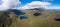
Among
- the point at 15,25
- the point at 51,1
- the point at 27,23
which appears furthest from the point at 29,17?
the point at 51,1

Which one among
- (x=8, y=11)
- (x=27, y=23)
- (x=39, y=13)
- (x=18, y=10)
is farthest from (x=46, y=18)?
(x=8, y=11)

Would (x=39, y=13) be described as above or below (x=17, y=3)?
below

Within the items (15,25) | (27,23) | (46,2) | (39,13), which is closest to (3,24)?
(15,25)

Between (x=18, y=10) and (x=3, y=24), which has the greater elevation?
(x=18, y=10)

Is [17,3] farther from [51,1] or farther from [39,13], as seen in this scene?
[51,1]

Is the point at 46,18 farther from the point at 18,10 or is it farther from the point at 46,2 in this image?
the point at 18,10

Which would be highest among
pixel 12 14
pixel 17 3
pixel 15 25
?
pixel 17 3
